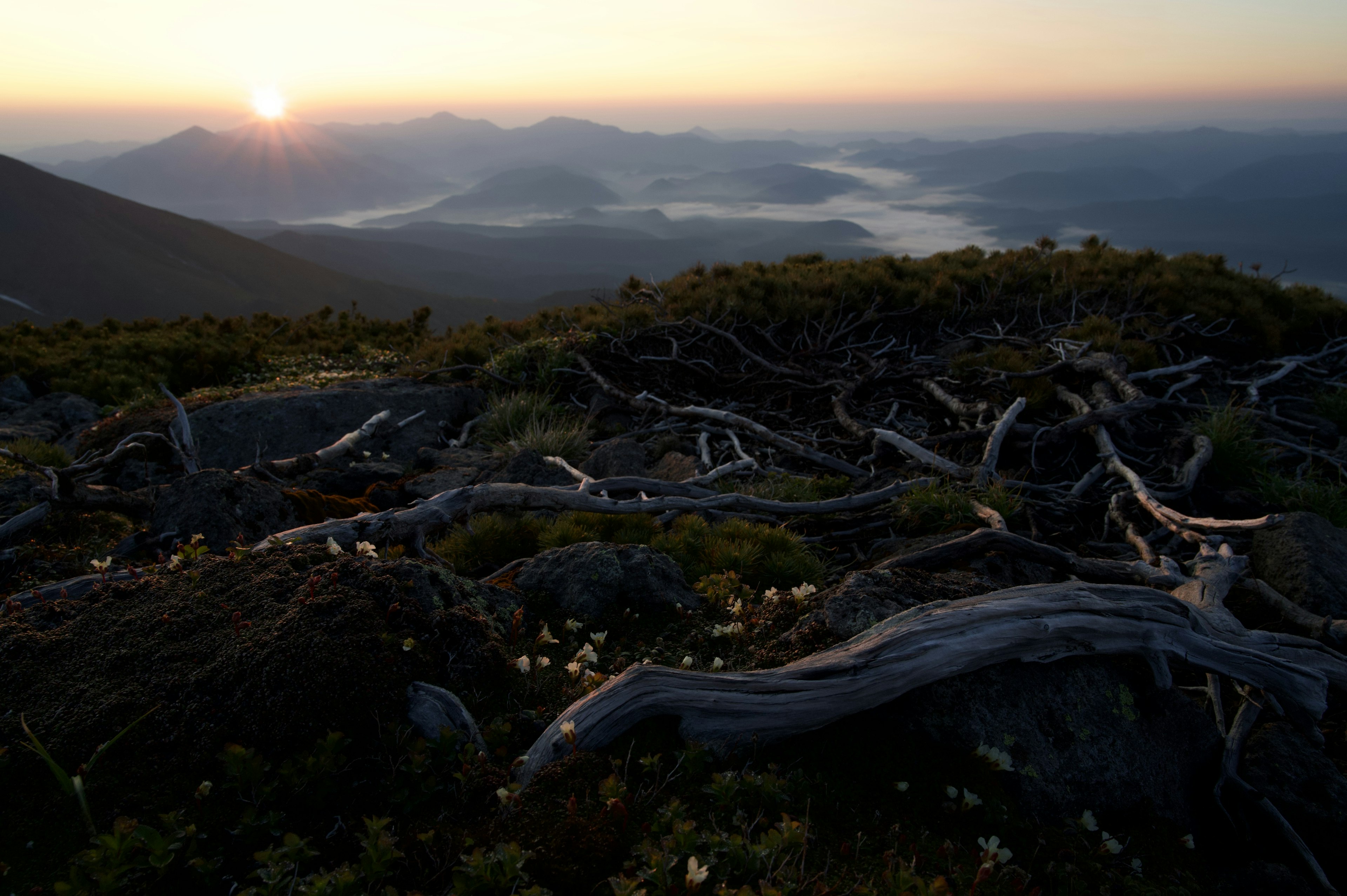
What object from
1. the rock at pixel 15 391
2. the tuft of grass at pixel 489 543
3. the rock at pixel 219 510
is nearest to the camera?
the rock at pixel 219 510

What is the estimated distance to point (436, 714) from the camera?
108 inches

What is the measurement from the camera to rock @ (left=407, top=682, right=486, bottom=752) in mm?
2717

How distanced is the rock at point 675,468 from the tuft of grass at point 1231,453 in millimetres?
5598

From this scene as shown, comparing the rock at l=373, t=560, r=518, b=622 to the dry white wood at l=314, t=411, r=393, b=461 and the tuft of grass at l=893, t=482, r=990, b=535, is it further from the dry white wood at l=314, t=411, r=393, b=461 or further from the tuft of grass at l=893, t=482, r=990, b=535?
the dry white wood at l=314, t=411, r=393, b=461

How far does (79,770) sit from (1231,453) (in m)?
9.38

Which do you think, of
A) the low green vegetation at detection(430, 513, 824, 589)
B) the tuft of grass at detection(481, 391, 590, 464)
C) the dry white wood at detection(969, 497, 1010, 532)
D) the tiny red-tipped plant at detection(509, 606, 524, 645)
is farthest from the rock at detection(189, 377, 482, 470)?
the dry white wood at detection(969, 497, 1010, 532)

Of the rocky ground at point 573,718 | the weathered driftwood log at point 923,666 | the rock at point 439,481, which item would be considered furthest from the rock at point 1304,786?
the rock at point 439,481

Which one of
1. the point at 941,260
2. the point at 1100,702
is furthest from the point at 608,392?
the point at 941,260

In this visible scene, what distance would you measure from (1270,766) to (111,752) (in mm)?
5081

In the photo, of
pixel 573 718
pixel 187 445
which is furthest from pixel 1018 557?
pixel 187 445

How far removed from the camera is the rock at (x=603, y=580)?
419 cm

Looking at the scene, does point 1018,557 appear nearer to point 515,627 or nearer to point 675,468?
point 515,627

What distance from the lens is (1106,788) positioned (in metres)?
2.91

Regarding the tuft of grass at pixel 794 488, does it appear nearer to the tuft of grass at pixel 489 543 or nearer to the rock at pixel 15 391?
the tuft of grass at pixel 489 543
